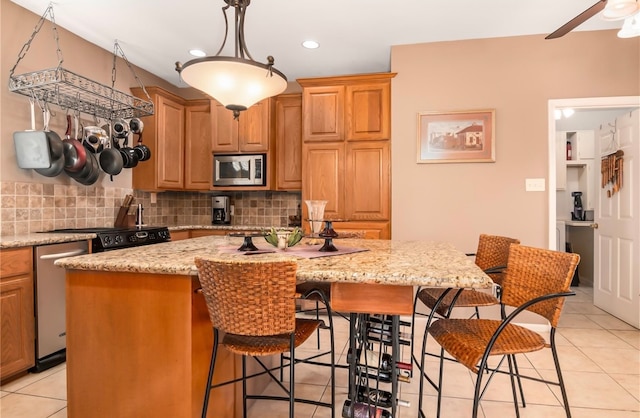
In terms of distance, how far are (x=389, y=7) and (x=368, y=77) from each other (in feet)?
2.65

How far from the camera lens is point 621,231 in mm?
3479

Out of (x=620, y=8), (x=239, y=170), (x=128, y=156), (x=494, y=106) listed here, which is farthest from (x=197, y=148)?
(x=620, y=8)

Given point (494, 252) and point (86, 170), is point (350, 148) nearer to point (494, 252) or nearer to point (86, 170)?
point (494, 252)

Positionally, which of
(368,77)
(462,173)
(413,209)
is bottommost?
(413,209)

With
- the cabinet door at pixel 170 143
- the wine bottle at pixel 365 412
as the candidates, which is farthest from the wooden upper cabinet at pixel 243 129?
the wine bottle at pixel 365 412

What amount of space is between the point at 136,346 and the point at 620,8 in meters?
2.86

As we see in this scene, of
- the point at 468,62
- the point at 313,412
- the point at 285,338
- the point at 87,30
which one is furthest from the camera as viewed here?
the point at 468,62

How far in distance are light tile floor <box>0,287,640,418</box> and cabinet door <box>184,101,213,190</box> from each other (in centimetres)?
234

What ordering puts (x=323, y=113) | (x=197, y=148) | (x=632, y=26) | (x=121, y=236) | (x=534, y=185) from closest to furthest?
1. (x=632, y=26)
2. (x=121, y=236)
3. (x=534, y=185)
4. (x=323, y=113)
5. (x=197, y=148)

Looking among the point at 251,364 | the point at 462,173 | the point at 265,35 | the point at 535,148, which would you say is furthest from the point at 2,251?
the point at 535,148

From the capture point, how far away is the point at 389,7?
111 inches

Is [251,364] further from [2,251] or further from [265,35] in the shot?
[265,35]

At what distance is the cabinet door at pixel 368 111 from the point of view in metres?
3.57

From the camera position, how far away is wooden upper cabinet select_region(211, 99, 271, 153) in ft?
13.4
